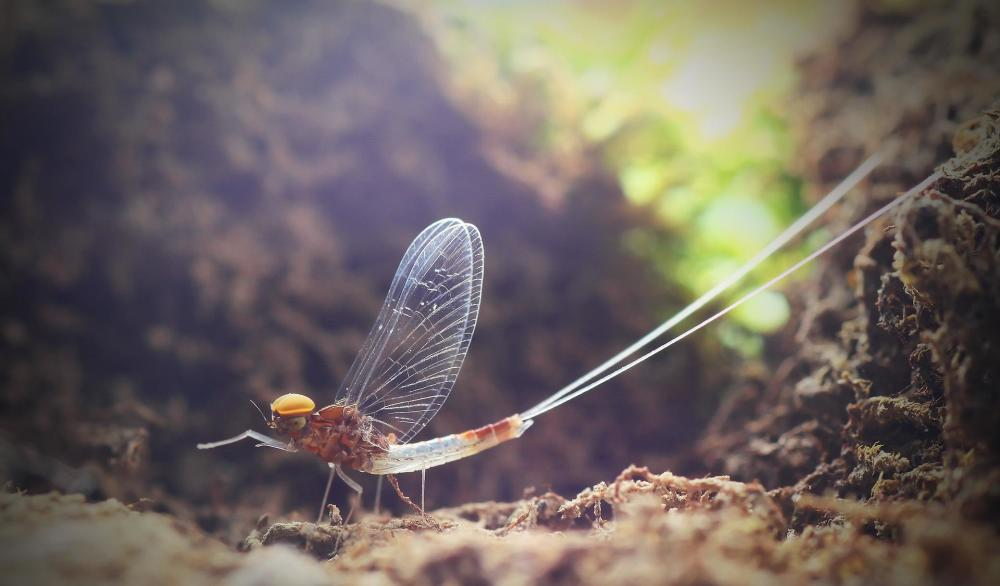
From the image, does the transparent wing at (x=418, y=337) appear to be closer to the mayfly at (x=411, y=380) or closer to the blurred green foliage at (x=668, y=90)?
the mayfly at (x=411, y=380)

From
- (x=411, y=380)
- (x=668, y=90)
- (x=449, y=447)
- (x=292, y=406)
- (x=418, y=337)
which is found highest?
(x=668, y=90)

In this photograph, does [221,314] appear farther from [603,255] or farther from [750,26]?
[750,26]

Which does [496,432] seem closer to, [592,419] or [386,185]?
[592,419]

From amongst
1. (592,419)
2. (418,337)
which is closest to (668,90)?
(592,419)

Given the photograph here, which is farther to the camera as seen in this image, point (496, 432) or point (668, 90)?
point (668, 90)

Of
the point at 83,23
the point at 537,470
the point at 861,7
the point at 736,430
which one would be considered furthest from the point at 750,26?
the point at 83,23

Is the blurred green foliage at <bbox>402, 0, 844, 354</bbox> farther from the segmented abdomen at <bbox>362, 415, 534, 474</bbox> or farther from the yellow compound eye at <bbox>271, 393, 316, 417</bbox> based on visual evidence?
the yellow compound eye at <bbox>271, 393, 316, 417</bbox>
